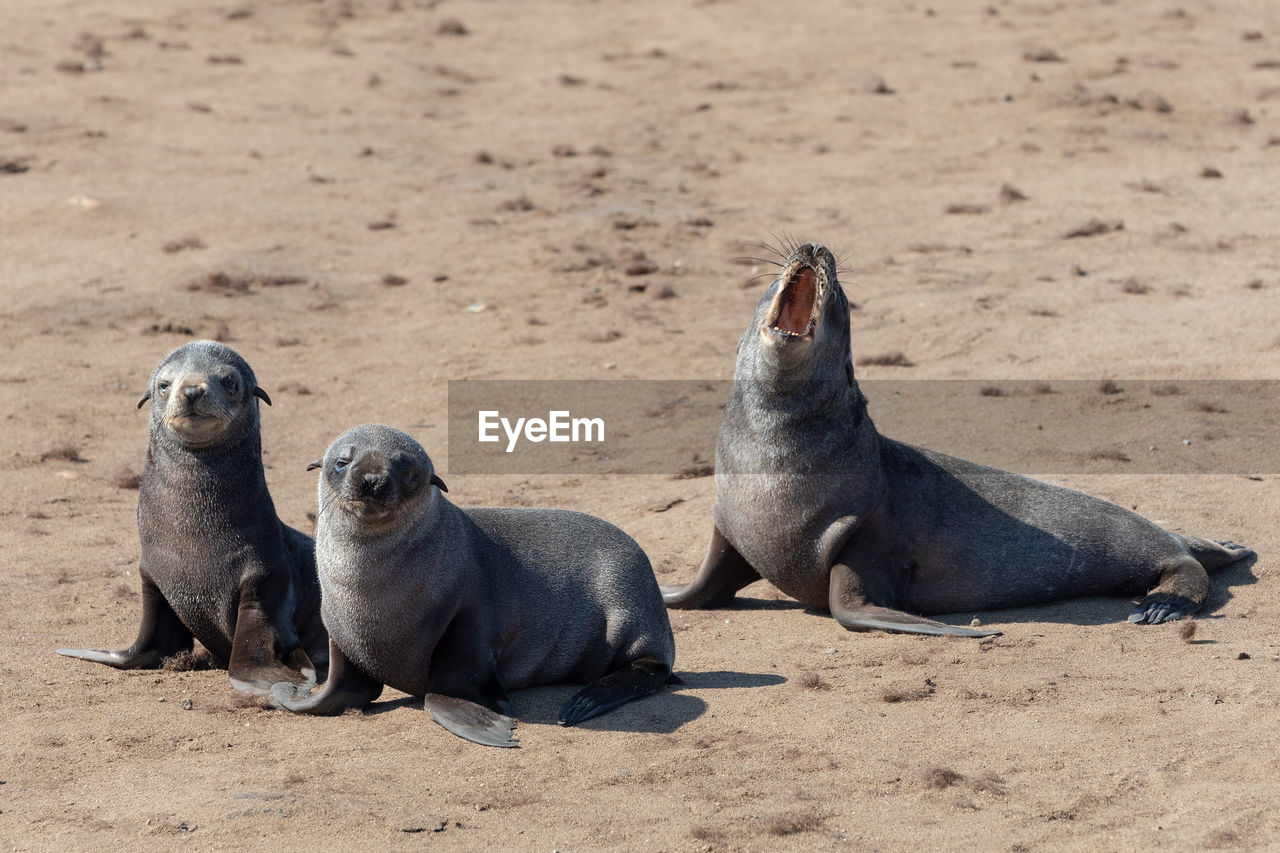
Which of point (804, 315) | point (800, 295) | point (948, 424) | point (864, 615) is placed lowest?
point (864, 615)

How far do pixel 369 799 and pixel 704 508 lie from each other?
4.34 meters

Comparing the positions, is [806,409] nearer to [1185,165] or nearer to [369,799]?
[369,799]

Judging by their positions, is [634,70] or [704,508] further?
[634,70]

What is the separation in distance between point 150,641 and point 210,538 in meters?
0.56

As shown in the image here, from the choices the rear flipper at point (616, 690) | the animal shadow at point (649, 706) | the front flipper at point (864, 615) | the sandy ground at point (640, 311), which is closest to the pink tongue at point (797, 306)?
the front flipper at point (864, 615)

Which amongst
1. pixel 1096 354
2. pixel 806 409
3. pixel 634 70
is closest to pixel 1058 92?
pixel 634 70

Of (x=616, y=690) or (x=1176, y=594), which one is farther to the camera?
(x=1176, y=594)

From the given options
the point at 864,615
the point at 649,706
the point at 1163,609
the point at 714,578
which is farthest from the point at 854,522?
the point at 649,706

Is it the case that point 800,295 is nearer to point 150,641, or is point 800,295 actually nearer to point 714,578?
point 714,578

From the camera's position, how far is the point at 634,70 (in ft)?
70.4

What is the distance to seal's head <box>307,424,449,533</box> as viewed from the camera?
20.0 feet

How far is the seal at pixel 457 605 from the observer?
6203 millimetres

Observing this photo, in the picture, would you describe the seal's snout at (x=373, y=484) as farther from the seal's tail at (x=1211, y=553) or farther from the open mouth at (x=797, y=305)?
the seal's tail at (x=1211, y=553)

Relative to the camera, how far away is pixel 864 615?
7590mm
